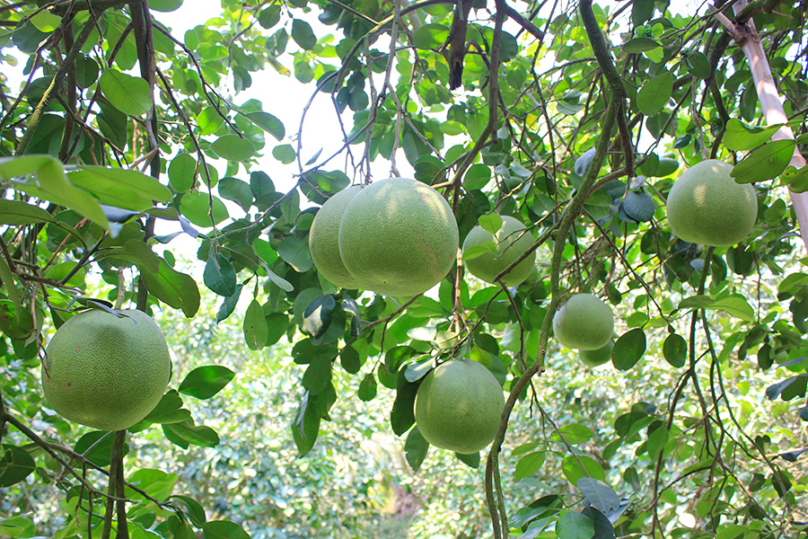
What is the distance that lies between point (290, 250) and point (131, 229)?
0.39 m

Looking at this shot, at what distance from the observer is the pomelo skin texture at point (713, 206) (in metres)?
1.20

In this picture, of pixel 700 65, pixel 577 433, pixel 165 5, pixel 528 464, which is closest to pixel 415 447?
pixel 528 464

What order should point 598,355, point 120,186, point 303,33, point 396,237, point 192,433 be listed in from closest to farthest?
point 120,186 → point 396,237 → point 192,433 → point 303,33 → point 598,355

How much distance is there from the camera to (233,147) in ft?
4.07

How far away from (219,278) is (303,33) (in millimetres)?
1190

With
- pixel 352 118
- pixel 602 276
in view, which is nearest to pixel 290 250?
pixel 352 118

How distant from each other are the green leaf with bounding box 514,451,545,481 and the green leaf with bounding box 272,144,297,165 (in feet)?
3.13

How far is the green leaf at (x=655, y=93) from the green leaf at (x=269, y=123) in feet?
3.02

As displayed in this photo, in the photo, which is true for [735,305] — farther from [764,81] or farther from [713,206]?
[764,81]

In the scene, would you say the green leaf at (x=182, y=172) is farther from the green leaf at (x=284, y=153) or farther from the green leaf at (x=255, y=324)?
the green leaf at (x=255, y=324)

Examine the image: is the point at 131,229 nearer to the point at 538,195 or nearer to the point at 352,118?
the point at 352,118

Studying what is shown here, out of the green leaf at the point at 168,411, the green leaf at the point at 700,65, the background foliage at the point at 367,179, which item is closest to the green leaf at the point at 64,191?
the background foliage at the point at 367,179

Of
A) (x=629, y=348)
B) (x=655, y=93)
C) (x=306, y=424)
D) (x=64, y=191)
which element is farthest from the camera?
(x=629, y=348)

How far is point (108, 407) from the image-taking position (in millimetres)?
826
